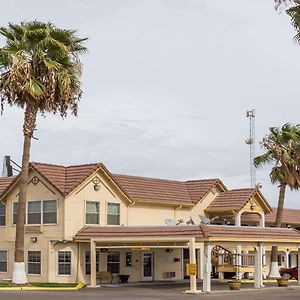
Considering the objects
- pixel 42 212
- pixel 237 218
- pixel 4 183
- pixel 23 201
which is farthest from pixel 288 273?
pixel 23 201

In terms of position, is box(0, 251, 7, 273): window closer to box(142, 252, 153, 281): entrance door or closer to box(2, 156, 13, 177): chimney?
box(2, 156, 13, 177): chimney

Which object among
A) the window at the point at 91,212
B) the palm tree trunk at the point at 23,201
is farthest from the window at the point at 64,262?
the palm tree trunk at the point at 23,201

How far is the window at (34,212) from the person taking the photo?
43.4 meters

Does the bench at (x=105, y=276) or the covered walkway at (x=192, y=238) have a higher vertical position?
the covered walkway at (x=192, y=238)

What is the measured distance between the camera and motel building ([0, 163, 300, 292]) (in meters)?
39.4

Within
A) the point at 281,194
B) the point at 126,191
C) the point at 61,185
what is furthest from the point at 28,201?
the point at 281,194

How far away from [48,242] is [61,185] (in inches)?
135

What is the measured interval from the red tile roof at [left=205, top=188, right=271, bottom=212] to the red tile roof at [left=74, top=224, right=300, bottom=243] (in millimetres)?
6391

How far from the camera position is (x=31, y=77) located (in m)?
37.6

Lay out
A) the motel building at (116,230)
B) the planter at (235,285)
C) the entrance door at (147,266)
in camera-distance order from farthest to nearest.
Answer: the entrance door at (147,266) → the motel building at (116,230) → the planter at (235,285)

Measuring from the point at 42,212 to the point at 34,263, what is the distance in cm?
305

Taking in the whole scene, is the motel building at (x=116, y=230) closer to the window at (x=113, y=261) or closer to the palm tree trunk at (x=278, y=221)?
the window at (x=113, y=261)

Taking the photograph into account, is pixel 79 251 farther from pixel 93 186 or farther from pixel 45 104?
pixel 45 104

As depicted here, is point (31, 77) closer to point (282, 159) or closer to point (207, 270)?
point (207, 270)
